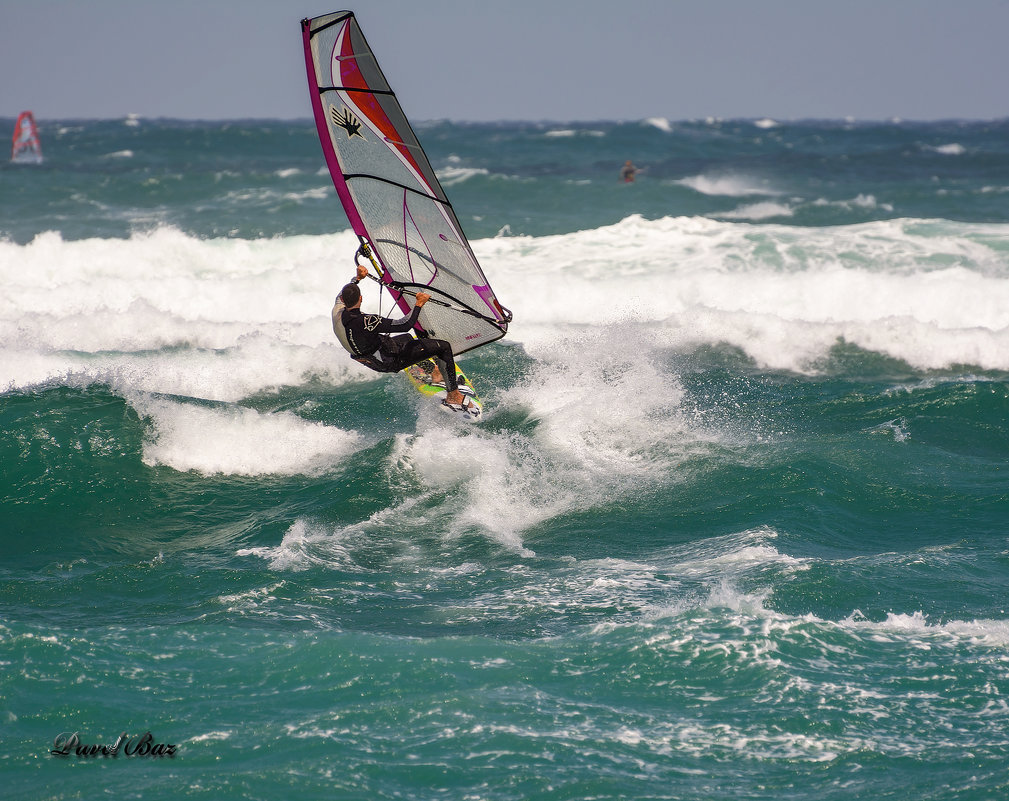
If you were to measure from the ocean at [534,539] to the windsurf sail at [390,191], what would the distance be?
4.16 ft

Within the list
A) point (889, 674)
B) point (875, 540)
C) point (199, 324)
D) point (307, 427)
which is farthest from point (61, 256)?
point (889, 674)

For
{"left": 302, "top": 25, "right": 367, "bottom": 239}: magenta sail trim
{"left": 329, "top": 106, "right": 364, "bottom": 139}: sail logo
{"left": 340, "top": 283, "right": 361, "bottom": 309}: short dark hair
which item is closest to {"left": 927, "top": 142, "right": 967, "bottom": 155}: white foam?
{"left": 302, "top": 25, "right": 367, "bottom": 239}: magenta sail trim

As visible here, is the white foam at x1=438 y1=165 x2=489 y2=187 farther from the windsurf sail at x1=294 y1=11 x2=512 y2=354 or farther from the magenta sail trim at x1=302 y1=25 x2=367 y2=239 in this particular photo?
the magenta sail trim at x1=302 y1=25 x2=367 y2=239

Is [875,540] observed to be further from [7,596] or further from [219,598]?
[7,596]

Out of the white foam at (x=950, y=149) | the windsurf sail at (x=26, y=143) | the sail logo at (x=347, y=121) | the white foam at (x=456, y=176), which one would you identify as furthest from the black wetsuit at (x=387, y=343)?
the white foam at (x=950, y=149)

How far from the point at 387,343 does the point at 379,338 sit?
0.48 ft

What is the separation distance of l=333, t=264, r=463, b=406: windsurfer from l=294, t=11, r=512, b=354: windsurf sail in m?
0.41

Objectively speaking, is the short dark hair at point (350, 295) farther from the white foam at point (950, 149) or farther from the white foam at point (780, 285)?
the white foam at point (950, 149)

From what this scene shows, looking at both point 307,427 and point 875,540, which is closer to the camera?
point 875,540

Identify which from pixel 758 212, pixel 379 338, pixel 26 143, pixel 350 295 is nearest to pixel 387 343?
pixel 379 338

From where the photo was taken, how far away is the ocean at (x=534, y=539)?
5.00 m

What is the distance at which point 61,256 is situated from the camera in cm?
1980

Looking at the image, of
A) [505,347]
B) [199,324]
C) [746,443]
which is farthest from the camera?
[199,324]

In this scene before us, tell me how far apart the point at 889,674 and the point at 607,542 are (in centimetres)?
256
